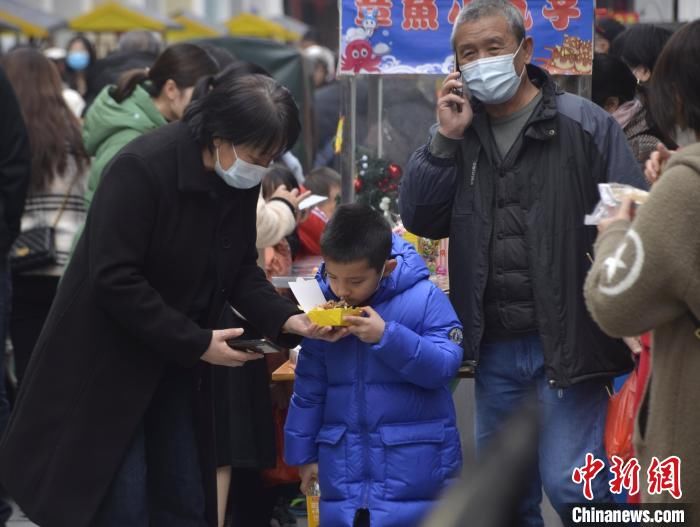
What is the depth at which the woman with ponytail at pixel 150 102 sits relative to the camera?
616cm

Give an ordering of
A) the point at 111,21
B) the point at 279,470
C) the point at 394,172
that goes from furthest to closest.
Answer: the point at 111,21
the point at 394,172
the point at 279,470

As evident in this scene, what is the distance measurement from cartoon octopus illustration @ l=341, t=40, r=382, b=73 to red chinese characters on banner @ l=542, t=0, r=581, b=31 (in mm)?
765

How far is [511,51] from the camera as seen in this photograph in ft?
14.5

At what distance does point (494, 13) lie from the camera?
4.44 meters

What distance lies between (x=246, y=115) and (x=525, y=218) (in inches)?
36.8

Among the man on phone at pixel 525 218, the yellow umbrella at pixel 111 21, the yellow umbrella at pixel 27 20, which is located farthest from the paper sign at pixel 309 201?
the yellow umbrella at pixel 27 20

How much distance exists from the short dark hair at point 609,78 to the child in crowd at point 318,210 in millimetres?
1426

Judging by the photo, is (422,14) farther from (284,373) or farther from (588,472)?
(588,472)

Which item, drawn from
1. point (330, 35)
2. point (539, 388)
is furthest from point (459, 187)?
point (330, 35)

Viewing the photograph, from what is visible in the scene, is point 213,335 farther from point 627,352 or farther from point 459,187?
point 627,352

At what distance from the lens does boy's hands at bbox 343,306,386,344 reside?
13.9 feet

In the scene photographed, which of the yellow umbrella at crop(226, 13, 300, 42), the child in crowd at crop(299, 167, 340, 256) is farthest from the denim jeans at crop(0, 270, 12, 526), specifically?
the yellow umbrella at crop(226, 13, 300, 42)

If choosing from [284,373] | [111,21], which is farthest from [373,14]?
[111,21]

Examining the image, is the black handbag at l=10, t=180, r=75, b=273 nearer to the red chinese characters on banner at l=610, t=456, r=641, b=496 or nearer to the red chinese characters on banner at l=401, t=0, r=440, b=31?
the red chinese characters on banner at l=401, t=0, r=440, b=31
